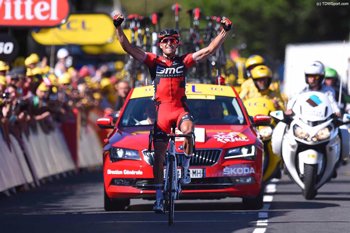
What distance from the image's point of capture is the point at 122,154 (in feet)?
48.1

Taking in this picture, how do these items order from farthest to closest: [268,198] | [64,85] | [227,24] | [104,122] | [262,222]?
1. [64,85]
2. [268,198]
3. [104,122]
4. [227,24]
5. [262,222]

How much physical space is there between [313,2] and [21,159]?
50.1m

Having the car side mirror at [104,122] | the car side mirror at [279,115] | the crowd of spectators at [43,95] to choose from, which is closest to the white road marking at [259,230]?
the car side mirror at [104,122]

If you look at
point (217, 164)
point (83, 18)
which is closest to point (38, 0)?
point (217, 164)

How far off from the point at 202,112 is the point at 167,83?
90.0 inches

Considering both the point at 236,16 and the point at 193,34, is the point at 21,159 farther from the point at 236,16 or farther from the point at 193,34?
the point at 236,16

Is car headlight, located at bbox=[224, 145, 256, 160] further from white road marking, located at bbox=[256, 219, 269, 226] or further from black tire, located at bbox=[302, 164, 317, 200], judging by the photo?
black tire, located at bbox=[302, 164, 317, 200]

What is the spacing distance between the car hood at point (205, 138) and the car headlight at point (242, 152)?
0.05m

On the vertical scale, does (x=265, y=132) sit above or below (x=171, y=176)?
below

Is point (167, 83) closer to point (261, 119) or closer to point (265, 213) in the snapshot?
point (265, 213)

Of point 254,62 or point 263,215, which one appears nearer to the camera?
point 263,215

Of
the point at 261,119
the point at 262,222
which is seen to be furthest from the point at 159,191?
the point at 261,119

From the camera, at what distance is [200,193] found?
47.7ft

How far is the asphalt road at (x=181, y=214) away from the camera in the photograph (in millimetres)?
12867
